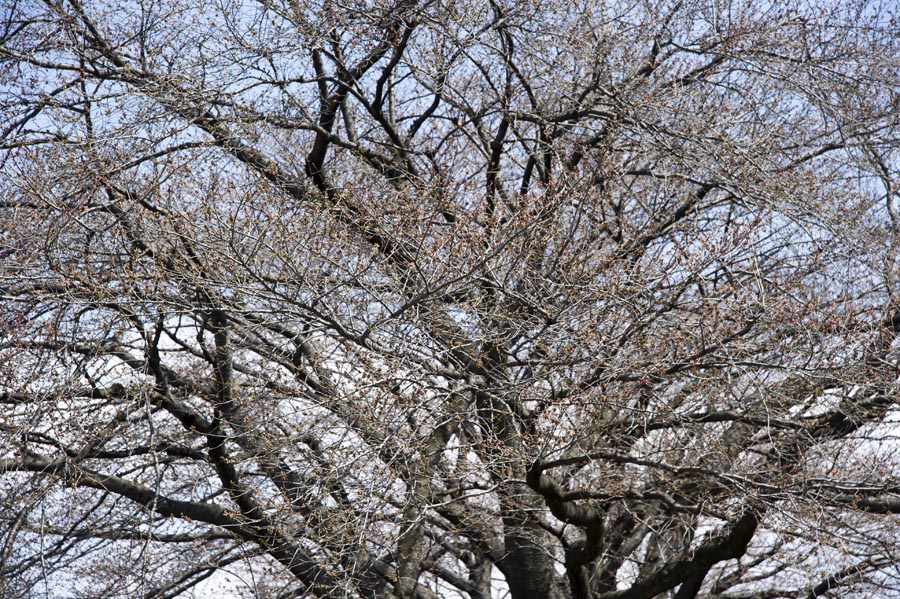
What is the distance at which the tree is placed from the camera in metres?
5.83

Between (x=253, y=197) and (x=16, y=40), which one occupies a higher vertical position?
(x=16, y=40)

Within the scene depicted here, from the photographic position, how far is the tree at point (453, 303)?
5.83 meters

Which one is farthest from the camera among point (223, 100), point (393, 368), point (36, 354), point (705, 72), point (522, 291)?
point (705, 72)

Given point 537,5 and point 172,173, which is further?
point 537,5

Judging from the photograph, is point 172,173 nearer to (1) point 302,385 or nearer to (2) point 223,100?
(2) point 223,100

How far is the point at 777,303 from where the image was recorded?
5949 millimetres

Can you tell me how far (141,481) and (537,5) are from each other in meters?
5.52

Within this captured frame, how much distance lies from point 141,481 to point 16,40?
3.95 metres

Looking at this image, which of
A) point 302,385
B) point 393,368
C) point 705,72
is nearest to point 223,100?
point 302,385

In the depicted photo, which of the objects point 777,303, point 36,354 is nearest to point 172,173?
point 36,354

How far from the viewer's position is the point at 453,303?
596 centimetres

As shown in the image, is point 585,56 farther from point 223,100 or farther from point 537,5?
point 223,100

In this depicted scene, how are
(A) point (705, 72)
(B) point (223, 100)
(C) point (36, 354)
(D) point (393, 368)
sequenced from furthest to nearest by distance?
(A) point (705, 72), (B) point (223, 100), (C) point (36, 354), (D) point (393, 368)

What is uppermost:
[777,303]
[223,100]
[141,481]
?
[223,100]
